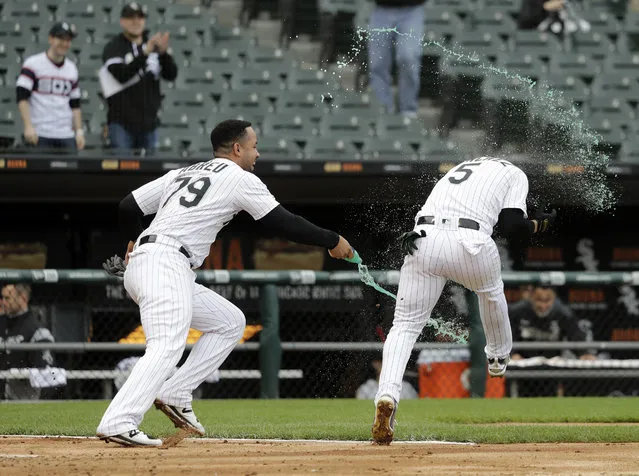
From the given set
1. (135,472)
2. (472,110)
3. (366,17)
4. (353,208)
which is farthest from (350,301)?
(135,472)

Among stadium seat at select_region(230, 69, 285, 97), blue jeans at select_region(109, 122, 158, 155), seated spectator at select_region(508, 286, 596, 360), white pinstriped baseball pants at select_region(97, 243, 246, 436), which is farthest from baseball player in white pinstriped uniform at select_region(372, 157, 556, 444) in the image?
stadium seat at select_region(230, 69, 285, 97)

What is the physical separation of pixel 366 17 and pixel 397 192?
12.0 ft

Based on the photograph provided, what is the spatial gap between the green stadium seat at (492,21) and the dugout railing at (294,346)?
3.97 metres

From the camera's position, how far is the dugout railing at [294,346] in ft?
28.8

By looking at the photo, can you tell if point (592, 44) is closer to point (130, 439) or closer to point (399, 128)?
point (399, 128)

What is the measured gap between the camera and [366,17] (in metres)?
12.3

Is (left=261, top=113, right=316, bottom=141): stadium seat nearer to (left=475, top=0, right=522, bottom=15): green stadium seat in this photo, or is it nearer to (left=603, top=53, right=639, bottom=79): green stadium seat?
(left=475, top=0, right=522, bottom=15): green stadium seat

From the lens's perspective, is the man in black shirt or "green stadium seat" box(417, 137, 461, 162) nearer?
the man in black shirt

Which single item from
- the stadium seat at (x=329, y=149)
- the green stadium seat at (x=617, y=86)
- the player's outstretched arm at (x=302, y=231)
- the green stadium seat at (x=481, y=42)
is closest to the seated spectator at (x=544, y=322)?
the stadium seat at (x=329, y=149)

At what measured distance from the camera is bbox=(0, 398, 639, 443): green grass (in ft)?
19.6

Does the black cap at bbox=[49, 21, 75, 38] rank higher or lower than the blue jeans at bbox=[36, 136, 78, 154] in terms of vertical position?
higher

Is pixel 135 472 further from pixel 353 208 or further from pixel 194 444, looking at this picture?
pixel 353 208

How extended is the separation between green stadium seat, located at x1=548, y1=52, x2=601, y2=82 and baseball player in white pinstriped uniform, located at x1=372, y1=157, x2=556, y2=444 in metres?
6.61

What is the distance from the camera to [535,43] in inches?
491
